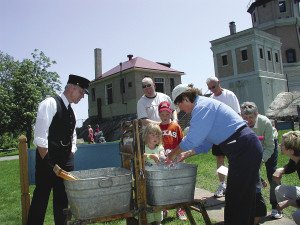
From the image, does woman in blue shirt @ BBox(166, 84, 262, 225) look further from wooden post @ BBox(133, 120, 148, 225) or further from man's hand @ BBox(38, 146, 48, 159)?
man's hand @ BBox(38, 146, 48, 159)

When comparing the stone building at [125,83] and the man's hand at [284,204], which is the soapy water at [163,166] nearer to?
the man's hand at [284,204]

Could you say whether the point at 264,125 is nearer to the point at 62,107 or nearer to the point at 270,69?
the point at 62,107

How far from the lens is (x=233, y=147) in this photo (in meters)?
3.40

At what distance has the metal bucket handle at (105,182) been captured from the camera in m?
3.04

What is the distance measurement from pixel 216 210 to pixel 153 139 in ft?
5.73

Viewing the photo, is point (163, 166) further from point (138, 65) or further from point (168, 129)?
point (138, 65)

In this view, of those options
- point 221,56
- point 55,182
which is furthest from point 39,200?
point 221,56

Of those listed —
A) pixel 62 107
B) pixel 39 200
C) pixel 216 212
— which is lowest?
pixel 216 212

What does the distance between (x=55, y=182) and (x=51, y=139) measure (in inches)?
25.0

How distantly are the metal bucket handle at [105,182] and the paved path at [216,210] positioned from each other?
251cm

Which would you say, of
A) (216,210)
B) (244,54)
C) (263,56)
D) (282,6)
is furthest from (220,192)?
(282,6)

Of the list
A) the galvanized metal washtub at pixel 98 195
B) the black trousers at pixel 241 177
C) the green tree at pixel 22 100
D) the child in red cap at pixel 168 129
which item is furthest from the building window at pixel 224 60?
the galvanized metal washtub at pixel 98 195

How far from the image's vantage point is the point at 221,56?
4034 cm

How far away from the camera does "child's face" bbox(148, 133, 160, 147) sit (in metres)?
4.87
